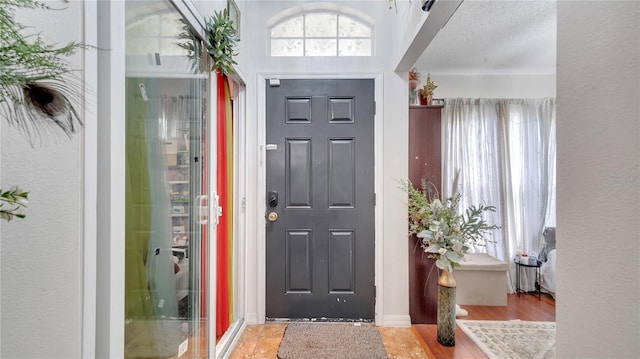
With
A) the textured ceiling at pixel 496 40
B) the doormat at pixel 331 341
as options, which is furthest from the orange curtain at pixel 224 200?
the textured ceiling at pixel 496 40

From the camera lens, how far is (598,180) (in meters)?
0.67

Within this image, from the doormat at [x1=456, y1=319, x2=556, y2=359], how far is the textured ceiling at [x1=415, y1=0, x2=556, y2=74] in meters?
2.58

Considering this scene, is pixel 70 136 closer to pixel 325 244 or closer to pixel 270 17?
pixel 325 244

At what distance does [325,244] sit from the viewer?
2465 mm

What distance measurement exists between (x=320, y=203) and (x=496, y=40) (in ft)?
7.71

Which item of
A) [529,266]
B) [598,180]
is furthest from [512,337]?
[598,180]

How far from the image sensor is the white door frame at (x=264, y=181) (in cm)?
244

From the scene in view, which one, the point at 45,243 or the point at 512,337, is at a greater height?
the point at 45,243

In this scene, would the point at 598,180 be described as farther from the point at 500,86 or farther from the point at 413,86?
the point at 500,86

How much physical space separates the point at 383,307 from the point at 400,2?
2423 mm

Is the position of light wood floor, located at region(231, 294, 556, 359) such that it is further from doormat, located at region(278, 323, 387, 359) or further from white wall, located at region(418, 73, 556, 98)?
white wall, located at region(418, 73, 556, 98)

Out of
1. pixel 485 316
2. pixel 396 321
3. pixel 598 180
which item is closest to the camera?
pixel 598 180

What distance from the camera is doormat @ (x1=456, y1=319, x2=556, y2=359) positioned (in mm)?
2086

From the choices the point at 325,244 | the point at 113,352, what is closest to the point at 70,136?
the point at 113,352
